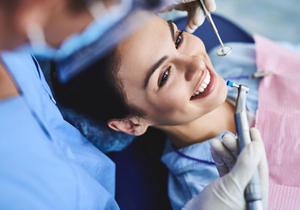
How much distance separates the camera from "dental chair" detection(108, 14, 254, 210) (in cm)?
78

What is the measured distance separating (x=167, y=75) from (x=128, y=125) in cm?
20

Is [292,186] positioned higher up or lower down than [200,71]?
lower down

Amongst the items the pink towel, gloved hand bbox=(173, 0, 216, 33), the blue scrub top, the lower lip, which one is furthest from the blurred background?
the blue scrub top

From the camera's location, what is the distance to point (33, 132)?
15.8 inches

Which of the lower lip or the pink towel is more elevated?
the lower lip

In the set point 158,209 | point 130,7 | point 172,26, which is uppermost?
point 130,7

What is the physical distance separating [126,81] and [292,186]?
0.53 meters

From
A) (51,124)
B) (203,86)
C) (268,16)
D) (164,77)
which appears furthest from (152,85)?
(268,16)

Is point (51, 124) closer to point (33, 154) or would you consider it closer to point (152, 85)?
point (33, 154)

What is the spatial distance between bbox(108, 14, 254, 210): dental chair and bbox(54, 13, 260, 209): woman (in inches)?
2.7

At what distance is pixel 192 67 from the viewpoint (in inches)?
24.0

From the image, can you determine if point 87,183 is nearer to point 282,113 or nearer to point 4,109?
point 4,109

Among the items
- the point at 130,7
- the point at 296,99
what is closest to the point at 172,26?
the point at 130,7

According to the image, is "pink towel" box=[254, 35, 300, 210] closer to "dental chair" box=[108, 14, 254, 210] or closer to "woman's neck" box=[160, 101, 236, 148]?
"woman's neck" box=[160, 101, 236, 148]
